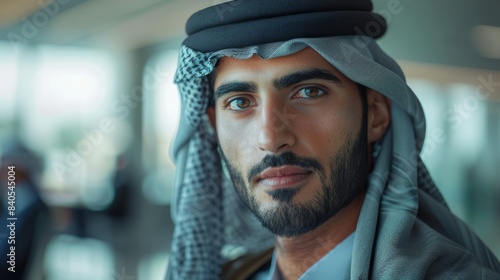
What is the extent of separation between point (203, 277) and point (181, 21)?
2496 mm

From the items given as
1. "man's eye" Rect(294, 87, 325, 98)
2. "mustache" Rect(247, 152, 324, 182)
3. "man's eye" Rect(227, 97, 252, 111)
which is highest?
"man's eye" Rect(294, 87, 325, 98)

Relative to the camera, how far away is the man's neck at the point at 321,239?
4.36ft

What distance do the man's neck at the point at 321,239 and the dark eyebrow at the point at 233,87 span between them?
343 millimetres

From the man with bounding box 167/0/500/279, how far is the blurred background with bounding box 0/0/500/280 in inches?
34.7

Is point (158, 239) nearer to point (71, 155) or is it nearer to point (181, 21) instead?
point (71, 155)

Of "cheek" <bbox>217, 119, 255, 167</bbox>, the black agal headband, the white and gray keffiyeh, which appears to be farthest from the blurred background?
"cheek" <bbox>217, 119, 255, 167</bbox>

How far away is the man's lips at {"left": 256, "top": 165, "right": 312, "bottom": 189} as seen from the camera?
4.04 feet

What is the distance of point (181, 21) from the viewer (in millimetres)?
3777

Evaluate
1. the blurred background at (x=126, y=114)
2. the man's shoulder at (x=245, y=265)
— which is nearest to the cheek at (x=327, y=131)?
the man's shoulder at (x=245, y=265)

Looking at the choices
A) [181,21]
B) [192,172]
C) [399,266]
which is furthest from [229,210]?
[181,21]

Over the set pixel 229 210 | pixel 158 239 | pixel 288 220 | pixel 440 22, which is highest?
pixel 440 22

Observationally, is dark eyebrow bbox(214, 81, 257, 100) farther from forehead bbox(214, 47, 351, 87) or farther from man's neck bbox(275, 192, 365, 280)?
man's neck bbox(275, 192, 365, 280)

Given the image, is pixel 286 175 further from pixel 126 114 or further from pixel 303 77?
pixel 126 114

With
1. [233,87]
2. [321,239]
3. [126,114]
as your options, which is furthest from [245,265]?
[126,114]
